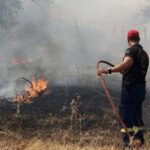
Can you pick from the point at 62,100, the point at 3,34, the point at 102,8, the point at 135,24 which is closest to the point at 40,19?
the point at 3,34

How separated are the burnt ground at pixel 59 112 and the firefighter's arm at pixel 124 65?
2.42 metres

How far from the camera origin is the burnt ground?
10648 millimetres

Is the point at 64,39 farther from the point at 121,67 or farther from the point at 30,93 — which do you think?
the point at 121,67

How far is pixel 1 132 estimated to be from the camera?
895 centimetres

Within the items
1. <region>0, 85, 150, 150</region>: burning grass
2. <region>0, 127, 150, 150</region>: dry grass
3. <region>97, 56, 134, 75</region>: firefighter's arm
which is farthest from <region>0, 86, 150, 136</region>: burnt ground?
<region>97, 56, 134, 75</region>: firefighter's arm

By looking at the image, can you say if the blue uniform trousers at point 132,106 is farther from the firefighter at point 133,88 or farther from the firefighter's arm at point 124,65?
the firefighter's arm at point 124,65

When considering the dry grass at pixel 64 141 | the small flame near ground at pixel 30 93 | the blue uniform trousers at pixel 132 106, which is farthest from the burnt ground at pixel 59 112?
the blue uniform trousers at pixel 132 106

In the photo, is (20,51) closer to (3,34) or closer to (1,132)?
(3,34)

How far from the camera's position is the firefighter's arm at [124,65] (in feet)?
21.7

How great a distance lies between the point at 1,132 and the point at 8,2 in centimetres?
1959

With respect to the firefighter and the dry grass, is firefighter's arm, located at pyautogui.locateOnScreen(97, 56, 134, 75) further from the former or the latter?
the dry grass

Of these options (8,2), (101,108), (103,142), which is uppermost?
(8,2)

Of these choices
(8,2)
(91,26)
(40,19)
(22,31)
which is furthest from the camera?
(91,26)

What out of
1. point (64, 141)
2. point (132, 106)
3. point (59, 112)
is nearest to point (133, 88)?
point (132, 106)
